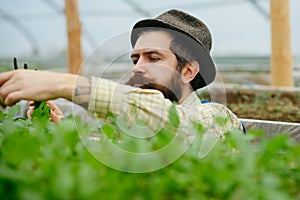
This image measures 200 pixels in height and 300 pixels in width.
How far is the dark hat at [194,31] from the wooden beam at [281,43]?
2.28 m

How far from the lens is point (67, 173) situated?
50 cm

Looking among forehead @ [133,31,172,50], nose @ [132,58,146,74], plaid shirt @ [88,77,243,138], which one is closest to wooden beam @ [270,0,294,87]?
forehead @ [133,31,172,50]

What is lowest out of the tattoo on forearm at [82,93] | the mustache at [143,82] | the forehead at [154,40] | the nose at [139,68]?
the mustache at [143,82]

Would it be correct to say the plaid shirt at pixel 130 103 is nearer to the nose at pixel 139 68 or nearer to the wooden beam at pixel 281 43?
the nose at pixel 139 68

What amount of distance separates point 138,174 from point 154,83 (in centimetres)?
69

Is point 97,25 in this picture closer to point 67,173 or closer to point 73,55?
point 73,55

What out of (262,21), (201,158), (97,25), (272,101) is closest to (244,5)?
(262,21)

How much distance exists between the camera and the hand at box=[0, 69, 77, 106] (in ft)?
2.65

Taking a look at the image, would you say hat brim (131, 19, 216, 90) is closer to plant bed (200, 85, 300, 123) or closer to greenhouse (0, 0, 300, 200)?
greenhouse (0, 0, 300, 200)

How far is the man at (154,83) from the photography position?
2.69ft

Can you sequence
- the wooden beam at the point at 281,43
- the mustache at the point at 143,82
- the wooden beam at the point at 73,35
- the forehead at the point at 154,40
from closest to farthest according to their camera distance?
1. the mustache at the point at 143,82
2. the forehead at the point at 154,40
3. the wooden beam at the point at 281,43
4. the wooden beam at the point at 73,35

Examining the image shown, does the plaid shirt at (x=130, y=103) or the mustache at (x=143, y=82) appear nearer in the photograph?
the plaid shirt at (x=130, y=103)

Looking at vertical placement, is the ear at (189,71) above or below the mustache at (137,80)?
below

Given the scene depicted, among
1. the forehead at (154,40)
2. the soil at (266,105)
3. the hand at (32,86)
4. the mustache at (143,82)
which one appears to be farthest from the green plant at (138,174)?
the soil at (266,105)
